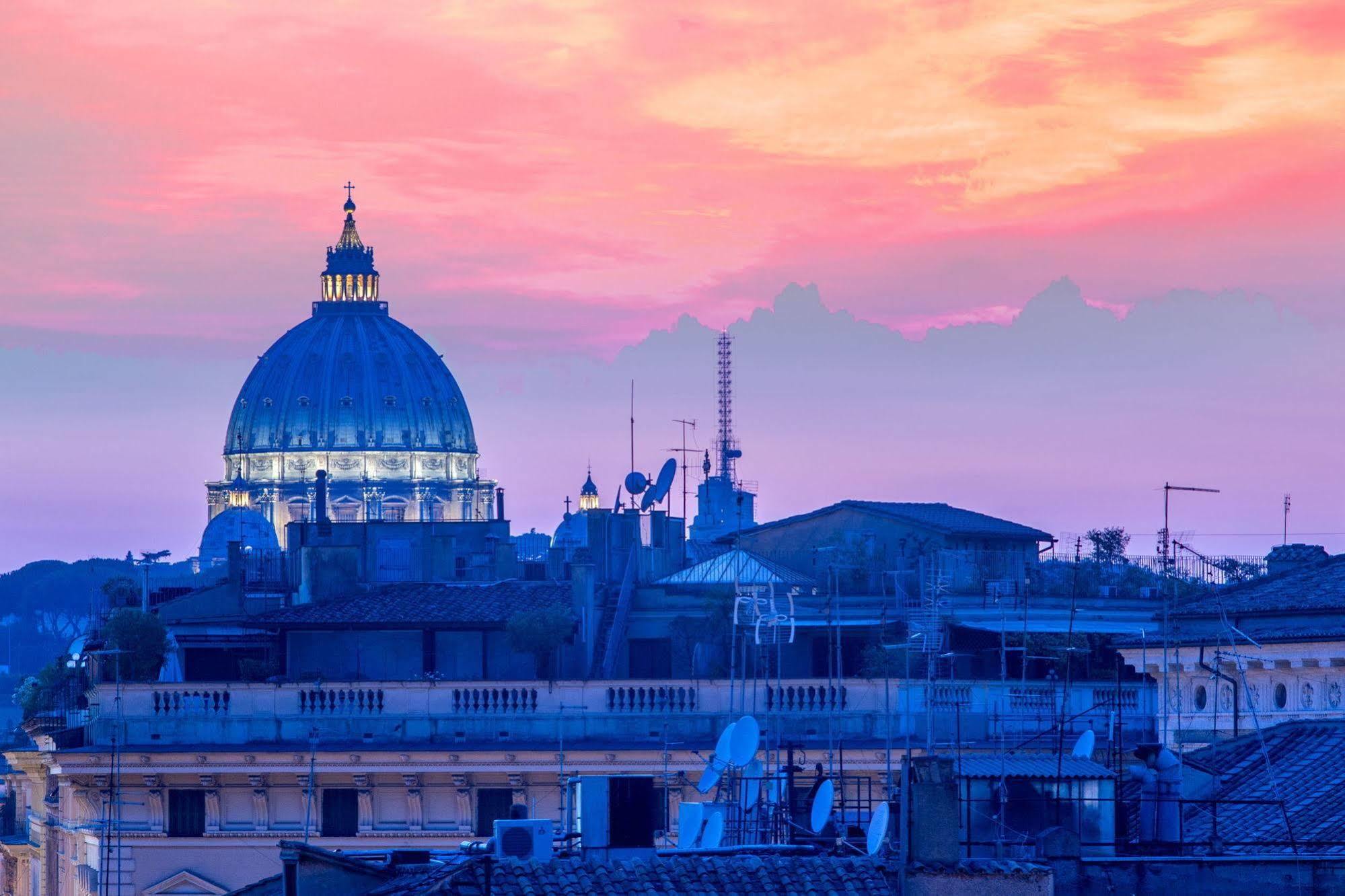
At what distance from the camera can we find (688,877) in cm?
1939

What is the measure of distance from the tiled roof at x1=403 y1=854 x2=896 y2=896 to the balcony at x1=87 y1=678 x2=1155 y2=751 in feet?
60.9

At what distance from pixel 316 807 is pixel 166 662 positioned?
35.4 feet

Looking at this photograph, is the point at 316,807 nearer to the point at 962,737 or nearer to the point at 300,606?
the point at 962,737

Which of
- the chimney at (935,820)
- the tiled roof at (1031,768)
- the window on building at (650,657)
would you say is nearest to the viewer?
the chimney at (935,820)

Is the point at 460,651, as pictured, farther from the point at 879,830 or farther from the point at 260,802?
the point at 879,830

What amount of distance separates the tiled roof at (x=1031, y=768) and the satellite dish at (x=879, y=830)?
69 centimetres

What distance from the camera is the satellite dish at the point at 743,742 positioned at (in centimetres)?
2447

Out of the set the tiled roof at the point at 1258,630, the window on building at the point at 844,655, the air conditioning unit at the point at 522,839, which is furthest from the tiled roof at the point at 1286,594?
the air conditioning unit at the point at 522,839

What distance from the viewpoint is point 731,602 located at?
1916 inches

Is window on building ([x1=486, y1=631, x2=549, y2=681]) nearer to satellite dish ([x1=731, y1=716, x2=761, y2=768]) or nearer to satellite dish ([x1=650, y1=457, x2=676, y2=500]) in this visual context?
satellite dish ([x1=650, y1=457, x2=676, y2=500])

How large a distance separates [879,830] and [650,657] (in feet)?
96.7

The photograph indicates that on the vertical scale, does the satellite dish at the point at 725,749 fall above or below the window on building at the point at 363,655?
below

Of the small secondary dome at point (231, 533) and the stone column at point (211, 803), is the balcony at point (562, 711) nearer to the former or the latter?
the stone column at point (211, 803)

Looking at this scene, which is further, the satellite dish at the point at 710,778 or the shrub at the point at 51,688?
the shrub at the point at 51,688
